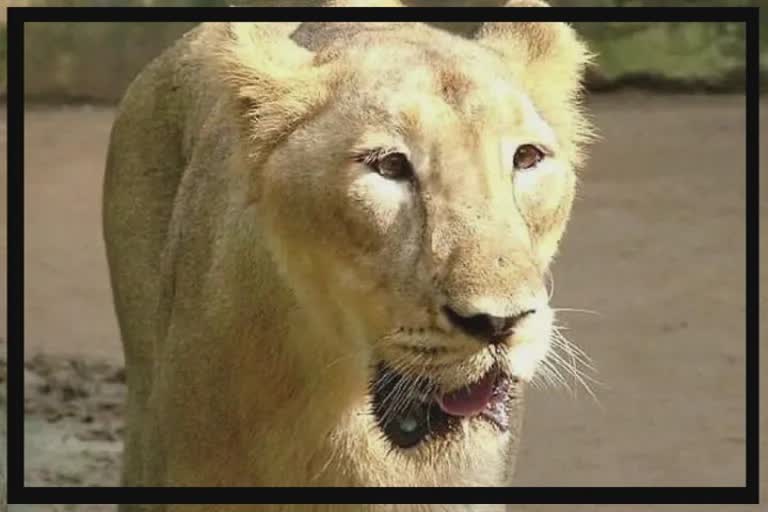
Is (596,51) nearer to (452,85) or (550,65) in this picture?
(550,65)

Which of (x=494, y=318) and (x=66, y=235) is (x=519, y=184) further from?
(x=66, y=235)

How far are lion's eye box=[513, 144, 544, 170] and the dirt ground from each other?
1897 mm

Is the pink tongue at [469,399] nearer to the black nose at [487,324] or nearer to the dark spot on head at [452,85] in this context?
Result: the black nose at [487,324]

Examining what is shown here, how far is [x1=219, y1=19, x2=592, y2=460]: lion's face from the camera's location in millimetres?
1884

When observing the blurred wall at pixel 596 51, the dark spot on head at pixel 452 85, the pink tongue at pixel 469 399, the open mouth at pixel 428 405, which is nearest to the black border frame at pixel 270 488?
the open mouth at pixel 428 405

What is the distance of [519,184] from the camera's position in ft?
6.70

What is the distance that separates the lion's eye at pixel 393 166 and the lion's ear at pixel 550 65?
321mm

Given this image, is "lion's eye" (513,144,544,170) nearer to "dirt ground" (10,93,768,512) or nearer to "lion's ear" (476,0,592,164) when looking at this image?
"lion's ear" (476,0,592,164)

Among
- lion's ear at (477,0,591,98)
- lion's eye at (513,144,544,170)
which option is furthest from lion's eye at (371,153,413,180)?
lion's ear at (477,0,591,98)

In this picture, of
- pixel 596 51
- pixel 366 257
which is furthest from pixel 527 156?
pixel 596 51

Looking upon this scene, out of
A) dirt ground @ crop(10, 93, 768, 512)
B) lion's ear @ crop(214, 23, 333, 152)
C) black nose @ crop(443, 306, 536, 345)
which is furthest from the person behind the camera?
dirt ground @ crop(10, 93, 768, 512)

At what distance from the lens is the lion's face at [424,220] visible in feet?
6.18

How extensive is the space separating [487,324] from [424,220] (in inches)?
6.7

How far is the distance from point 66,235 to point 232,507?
3472mm
